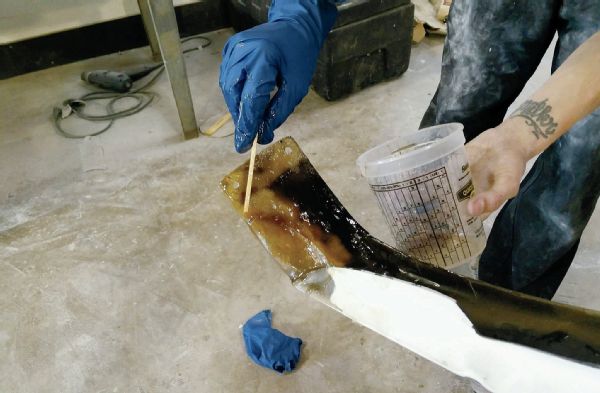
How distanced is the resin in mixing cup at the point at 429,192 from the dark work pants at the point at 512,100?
0.26 m

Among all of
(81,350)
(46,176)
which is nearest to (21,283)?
(81,350)

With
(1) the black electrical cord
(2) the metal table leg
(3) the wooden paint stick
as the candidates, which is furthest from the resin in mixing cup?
(1) the black electrical cord

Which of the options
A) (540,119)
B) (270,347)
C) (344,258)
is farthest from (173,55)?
(540,119)

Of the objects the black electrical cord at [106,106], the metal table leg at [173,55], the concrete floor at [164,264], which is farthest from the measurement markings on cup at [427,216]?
the black electrical cord at [106,106]

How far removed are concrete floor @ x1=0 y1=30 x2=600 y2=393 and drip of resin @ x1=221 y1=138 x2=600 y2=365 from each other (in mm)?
477

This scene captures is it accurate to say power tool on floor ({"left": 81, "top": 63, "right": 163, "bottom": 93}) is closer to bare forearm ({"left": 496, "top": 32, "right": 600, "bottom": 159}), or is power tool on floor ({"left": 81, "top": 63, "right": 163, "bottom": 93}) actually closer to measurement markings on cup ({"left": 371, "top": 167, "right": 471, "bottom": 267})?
measurement markings on cup ({"left": 371, "top": 167, "right": 471, "bottom": 267})

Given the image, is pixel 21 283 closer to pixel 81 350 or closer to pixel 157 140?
pixel 81 350

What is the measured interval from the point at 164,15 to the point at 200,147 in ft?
1.59

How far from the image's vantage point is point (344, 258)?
704 millimetres

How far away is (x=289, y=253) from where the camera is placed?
0.73 m

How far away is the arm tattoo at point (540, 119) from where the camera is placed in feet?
2.13

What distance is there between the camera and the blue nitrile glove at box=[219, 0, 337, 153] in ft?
2.68

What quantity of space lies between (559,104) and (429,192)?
22 cm

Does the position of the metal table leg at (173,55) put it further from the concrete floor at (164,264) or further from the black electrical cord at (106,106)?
the black electrical cord at (106,106)
